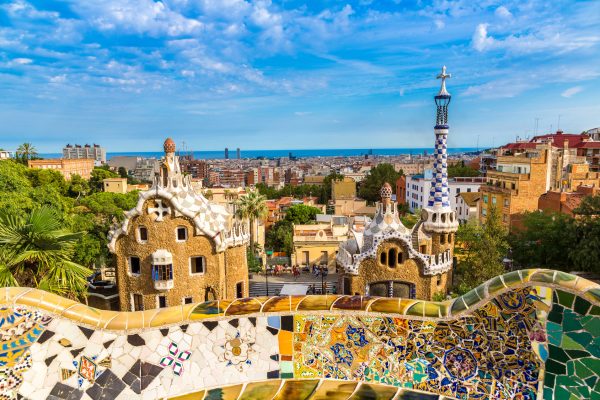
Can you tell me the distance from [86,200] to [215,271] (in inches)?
601

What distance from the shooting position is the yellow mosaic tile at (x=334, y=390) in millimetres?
6258

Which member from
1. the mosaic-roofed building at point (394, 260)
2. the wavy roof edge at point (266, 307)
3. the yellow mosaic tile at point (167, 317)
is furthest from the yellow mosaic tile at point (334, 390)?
the mosaic-roofed building at point (394, 260)

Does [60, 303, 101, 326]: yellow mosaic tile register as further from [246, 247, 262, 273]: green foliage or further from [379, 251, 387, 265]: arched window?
[246, 247, 262, 273]: green foliage

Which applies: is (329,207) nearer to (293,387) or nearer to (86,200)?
(86,200)

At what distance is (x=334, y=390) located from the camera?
6.34 meters

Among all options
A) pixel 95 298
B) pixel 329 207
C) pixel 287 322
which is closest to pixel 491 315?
pixel 287 322

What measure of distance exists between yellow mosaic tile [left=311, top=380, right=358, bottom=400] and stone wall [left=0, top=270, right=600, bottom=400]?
15 mm

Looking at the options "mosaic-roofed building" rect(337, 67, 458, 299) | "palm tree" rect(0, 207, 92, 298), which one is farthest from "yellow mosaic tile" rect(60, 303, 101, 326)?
"mosaic-roofed building" rect(337, 67, 458, 299)

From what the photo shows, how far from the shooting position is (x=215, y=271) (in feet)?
53.4

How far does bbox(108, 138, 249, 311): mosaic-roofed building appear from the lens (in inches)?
609

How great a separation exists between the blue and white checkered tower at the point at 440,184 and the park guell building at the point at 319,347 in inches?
454

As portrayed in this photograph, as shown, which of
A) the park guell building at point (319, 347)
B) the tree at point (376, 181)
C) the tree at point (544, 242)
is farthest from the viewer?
the tree at point (376, 181)

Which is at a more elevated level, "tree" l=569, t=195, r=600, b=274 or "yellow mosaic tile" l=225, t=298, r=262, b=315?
"yellow mosaic tile" l=225, t=298, r=262, b=315

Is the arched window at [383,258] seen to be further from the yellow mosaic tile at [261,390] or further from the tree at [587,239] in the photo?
the yellow mosaic tile at [261,390]
